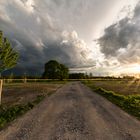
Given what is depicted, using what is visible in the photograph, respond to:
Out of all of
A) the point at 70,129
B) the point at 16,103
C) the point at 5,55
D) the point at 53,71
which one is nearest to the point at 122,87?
the point at 5,55

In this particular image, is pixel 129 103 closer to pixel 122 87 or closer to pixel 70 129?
pixel 70 129

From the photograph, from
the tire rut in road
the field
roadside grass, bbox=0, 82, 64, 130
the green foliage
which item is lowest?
the tire rut in road

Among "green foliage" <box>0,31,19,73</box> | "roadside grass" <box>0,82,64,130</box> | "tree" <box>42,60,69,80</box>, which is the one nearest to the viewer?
"roadside grass" <box>0,82,64,130</box>

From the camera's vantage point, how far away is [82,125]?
10211 millimetres

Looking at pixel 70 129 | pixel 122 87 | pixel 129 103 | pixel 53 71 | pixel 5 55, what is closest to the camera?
pixel 70 129

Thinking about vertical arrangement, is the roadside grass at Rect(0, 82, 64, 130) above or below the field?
below

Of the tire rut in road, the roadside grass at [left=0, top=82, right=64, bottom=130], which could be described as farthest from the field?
the tire rut in road

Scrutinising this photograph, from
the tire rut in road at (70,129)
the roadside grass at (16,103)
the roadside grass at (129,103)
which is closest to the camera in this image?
the tire rut in road at (70,129)

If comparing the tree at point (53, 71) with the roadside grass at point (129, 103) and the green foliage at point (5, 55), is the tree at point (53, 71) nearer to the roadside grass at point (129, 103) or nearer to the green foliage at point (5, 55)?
the green foliage at point (5, 55)

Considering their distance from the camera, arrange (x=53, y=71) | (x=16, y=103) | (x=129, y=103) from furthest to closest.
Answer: (x=53, y=71) < (x=129, y=103) < (x=16, y=103)

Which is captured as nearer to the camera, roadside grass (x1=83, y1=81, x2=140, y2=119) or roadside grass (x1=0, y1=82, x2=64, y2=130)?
roadside grass (x1=0, y1=82, x2=64, y2=130)

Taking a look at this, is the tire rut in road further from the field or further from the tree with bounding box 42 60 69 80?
the tree with bounding box 42 60 69 80

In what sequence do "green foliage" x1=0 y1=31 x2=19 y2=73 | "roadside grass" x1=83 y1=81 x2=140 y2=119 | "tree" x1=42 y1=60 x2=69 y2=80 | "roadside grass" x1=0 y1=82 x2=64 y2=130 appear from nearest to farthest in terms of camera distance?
"roadside grass" x1=0 y1=82 x2=64 y2=130 → "roadside grass" x1=83 y1=81 x2=140 y2=119 → "green foliage" x1=0 y1=31 x2=19 y2=73 → "tree" x1=42 y1=60 x2=69 y2=80

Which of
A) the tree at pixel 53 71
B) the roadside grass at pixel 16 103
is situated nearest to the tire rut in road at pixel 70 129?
the roadside grass at pixel 16 103
